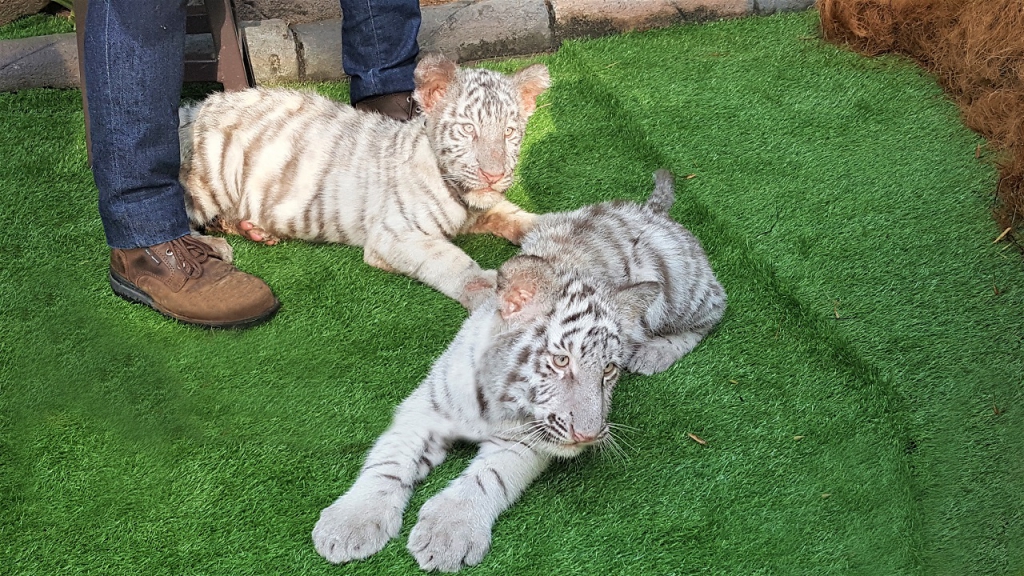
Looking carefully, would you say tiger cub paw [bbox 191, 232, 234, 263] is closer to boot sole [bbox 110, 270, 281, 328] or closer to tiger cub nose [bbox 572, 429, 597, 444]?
boot sole [bbox 110, 270, 281, 328]

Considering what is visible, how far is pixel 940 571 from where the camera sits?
2.24 meters

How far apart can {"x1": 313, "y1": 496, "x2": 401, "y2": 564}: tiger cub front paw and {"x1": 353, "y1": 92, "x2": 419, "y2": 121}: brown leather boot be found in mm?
2100

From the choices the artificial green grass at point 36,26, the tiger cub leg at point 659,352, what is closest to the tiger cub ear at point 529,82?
the tiger cub leg at point 659,352

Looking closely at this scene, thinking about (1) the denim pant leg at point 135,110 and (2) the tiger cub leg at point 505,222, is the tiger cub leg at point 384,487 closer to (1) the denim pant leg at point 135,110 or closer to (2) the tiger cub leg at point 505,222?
(2) the tiger cub leg at point 505,222

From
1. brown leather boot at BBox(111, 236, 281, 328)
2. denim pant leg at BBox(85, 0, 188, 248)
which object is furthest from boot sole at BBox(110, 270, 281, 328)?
denim pant leg at BBox(85, 0, 188, 248)

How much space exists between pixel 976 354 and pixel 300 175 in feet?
8.51

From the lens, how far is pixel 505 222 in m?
3.40

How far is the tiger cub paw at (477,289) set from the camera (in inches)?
115

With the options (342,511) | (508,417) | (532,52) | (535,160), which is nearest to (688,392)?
(508,417)

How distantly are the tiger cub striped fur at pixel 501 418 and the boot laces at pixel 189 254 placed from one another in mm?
1024

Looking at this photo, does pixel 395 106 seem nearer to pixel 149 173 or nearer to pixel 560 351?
pixel 149 173

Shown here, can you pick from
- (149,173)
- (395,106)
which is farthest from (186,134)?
(395,106)

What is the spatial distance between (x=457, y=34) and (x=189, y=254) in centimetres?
211

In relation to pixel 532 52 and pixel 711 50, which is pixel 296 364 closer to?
pixel 532 52
